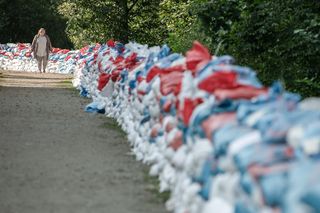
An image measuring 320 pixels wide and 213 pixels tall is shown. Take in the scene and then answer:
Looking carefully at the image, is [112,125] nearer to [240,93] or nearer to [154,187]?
[154,187]

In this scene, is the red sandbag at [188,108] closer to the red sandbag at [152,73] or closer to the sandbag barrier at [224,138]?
the sandbag barrier at [224,138]

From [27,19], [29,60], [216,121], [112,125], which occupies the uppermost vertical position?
[216,121]

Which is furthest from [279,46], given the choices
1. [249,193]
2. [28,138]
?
[249,193]

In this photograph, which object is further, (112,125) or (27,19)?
(27,19)

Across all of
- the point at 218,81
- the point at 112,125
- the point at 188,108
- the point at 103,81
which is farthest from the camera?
the point at 103,81

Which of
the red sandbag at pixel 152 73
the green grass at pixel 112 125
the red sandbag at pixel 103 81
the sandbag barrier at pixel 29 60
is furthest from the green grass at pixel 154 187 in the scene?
the sandbag barrier at pixel 29 60

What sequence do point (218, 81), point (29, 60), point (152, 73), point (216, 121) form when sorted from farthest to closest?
1. point (29, 60)
2. point (152, 73)
3. point (218, 81)
4. point (216, 121)

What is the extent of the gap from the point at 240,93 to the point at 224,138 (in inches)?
24.8

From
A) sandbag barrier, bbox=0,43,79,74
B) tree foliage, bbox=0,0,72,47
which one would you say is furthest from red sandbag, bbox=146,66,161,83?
tree foliage, bbox=0,0,72,47

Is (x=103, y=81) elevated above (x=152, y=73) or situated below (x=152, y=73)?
below

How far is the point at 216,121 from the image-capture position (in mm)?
5020

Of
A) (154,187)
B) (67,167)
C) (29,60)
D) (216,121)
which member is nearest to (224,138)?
(216,121)

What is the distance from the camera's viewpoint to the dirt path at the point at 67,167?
661 centimetres

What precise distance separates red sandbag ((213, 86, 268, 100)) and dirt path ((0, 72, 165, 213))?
149 centimetres
